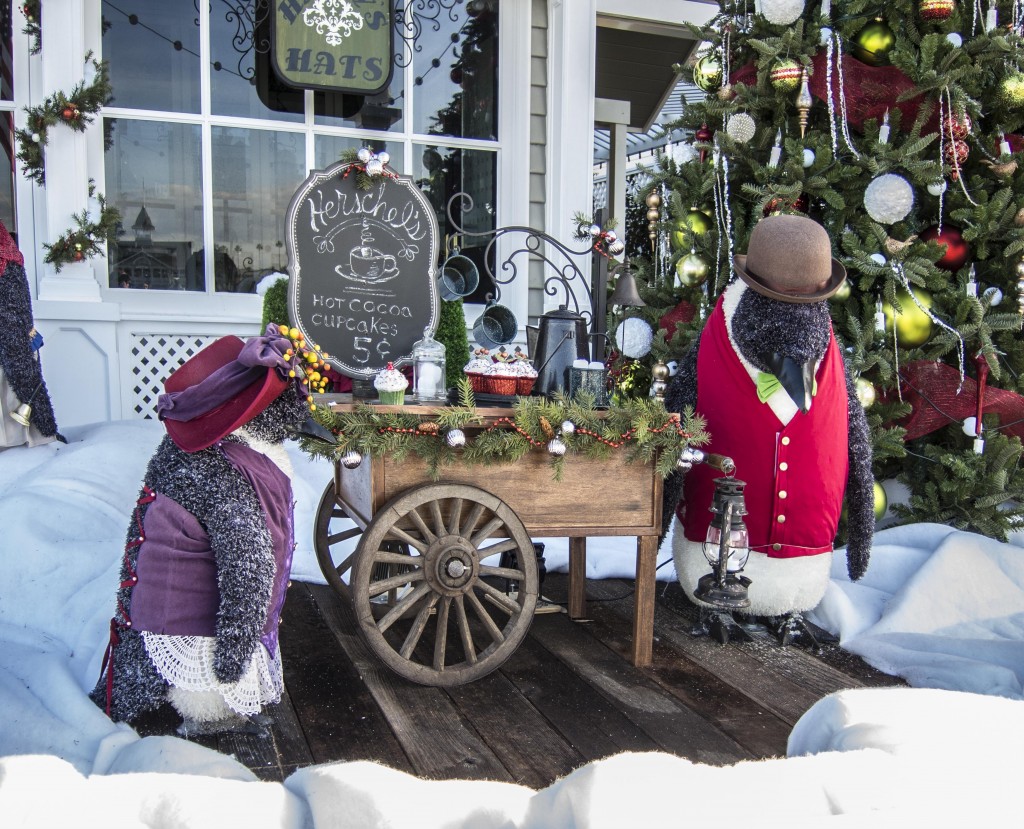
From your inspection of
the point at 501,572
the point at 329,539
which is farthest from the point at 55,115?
the point at 501,572

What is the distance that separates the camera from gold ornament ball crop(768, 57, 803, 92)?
370cm

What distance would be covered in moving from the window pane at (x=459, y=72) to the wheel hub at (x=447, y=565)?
3.38m

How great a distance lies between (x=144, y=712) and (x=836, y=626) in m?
2.40

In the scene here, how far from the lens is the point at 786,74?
3.71 m

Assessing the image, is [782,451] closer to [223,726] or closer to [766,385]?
[766,385]

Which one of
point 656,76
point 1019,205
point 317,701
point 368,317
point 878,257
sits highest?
point 656,76

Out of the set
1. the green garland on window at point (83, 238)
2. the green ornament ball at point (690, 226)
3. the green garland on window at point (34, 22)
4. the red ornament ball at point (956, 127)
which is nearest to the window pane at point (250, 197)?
the green garland on window at point (83, 238)

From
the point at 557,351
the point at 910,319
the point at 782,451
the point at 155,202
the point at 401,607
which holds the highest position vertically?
the point at 155,202

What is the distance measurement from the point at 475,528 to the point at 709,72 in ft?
9.25

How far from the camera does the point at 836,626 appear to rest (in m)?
3.17

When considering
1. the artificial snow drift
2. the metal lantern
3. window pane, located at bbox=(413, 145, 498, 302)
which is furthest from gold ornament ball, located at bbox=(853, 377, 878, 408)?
window pane, located at bbox=(413, 145, 498, 302)

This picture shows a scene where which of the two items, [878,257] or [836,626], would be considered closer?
[836,626]

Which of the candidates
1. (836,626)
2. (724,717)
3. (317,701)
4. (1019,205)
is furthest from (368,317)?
(1019,205)

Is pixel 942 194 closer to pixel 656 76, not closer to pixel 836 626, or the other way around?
pixel 836 626
